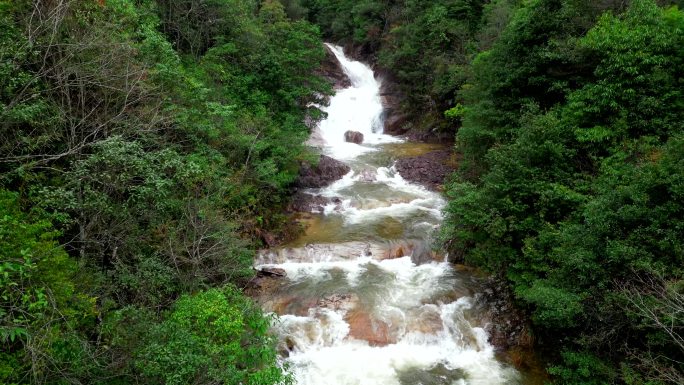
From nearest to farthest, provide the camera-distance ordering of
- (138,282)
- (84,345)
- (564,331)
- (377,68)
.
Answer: (84,345) < (138,282) < (564,331) < (377,68)

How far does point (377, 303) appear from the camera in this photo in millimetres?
11688

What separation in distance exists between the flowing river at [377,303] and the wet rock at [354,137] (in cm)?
935

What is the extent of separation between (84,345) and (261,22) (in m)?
19.7

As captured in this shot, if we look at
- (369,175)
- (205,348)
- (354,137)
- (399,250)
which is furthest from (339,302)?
(354,137)

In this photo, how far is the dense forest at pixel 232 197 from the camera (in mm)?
6121

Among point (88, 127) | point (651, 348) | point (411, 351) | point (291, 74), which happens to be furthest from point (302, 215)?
point (651, 348)

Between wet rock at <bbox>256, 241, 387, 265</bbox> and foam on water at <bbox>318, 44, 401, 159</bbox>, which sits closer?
wet rock at <bbox>256, 241, 387, 265</bbox>

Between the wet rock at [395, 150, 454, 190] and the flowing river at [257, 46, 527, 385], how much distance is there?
7.45 feet

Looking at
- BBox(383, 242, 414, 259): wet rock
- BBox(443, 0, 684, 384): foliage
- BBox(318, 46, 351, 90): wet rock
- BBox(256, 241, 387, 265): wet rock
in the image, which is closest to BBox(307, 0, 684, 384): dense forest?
BBox(443, 0, 684, 384): foliage

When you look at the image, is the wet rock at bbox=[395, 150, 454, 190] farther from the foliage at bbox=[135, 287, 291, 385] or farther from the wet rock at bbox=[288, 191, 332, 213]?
the foliage at bbox=[135, 287, 291, 385]

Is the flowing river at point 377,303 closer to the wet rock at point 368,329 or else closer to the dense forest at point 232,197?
the wet rock at point 368,329

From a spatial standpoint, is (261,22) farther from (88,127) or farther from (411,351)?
(411,351)

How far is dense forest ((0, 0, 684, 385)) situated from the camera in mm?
6121

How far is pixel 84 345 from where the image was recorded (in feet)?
19.2
